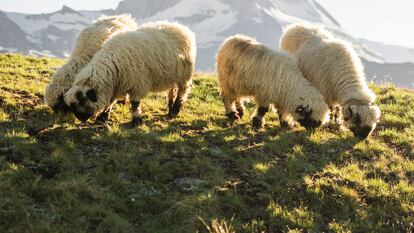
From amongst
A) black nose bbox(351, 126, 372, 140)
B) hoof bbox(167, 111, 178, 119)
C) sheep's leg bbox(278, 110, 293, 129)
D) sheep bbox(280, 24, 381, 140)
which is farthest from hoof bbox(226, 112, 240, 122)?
black nose bbox(351, 126, 372, 140)

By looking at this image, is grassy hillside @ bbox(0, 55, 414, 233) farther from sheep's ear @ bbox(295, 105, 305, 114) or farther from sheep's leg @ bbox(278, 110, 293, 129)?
sheep's ear @ bbox(295, 105, 305, 114)

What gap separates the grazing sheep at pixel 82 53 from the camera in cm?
1097

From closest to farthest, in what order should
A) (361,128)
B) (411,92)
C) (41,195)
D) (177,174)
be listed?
(41,195) → (177,174) → (361,128) → (411,92)

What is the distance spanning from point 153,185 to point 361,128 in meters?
5.75

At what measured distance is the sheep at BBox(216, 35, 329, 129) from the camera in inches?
454

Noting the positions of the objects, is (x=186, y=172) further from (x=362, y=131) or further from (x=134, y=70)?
(x=362, y=131)

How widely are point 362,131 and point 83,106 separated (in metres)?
6.60

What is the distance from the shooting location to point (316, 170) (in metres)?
9.54

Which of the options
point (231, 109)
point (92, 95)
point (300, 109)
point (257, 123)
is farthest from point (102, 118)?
point (300, 109)

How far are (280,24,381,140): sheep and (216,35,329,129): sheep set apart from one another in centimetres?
71

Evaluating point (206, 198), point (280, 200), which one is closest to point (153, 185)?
point (206, 198)

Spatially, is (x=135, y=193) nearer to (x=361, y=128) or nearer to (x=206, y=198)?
(x=206, y=198)

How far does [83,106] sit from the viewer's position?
1025 centimetres

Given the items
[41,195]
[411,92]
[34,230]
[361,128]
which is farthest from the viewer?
[411,92]
